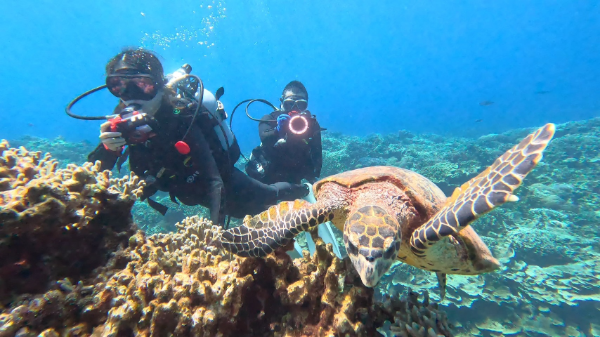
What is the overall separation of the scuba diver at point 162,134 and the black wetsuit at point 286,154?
2.13 meters

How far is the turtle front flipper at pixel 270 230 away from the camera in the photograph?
2.14m

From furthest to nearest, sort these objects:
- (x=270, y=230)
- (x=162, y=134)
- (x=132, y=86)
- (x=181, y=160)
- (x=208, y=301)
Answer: (x=181, y=160)
(x=162, y=134)
(x=132, y=86)
(x=270, y=230)
(x=208, y=301)

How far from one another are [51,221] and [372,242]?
238cm

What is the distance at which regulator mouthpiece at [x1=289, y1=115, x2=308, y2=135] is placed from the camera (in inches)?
246

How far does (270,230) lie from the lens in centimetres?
229

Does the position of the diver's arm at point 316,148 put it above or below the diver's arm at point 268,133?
below

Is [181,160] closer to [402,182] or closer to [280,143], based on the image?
[280,143]

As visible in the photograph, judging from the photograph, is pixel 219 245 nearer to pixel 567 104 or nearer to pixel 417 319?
pixel 417 319

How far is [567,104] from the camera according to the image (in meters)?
75.1

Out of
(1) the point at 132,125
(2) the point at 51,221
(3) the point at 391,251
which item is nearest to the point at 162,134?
(1) the point at 132,125

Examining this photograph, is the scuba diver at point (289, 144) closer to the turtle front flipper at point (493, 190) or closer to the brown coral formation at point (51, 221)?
the brown coral formation at point (51, 221)

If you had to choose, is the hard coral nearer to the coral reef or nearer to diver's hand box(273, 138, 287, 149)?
the coral reef

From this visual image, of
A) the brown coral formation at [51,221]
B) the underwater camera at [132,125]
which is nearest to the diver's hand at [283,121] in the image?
the underwater camera at [132,125]

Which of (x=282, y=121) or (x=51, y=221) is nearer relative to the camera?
(x=51, y=221)
